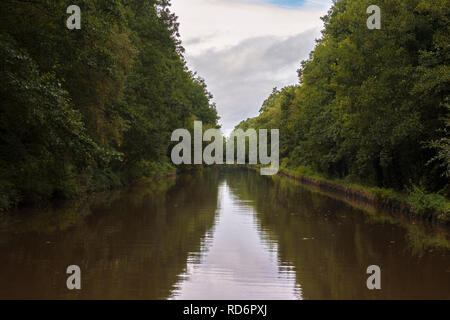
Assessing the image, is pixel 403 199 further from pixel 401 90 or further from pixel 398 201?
pixel 401 90

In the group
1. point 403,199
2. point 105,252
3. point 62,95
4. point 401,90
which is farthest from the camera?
point 403,199

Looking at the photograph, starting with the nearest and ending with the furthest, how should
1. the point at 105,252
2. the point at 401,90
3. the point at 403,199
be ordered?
the point at 105,252
the point at 401,90
the point at 403,199

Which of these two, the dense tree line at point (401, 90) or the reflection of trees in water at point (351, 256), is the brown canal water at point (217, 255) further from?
the dense tree line at point (401, 90)

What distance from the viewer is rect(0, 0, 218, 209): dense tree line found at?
39.7 feet

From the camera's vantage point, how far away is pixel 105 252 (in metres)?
11.5

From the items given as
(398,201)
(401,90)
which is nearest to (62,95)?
(401,90)

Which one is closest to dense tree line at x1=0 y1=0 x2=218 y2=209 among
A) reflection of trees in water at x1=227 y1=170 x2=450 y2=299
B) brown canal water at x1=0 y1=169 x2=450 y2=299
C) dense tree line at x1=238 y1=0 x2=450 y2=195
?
brown canal water at x1=0 y1=169 x2=450 y2=299

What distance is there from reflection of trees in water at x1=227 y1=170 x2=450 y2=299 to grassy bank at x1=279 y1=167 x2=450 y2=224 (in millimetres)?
1613

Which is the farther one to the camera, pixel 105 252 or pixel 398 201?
pixel 398 201

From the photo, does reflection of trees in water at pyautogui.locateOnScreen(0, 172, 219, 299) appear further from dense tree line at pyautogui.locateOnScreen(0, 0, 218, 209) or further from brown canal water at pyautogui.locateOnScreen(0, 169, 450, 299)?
dense tree line at pyautogui.locateOnScreen(0, 0, 218, 209)

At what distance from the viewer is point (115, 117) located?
23.3 metres

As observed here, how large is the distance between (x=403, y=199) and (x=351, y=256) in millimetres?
10521

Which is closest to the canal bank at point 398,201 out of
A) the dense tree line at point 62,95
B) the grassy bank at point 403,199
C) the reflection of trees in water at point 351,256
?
the grassy bank at point 403,199

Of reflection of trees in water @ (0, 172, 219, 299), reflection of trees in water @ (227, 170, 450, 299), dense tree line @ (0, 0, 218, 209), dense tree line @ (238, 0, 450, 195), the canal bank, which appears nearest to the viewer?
reflection of trees in water @ (0, 172, 219, 299)
